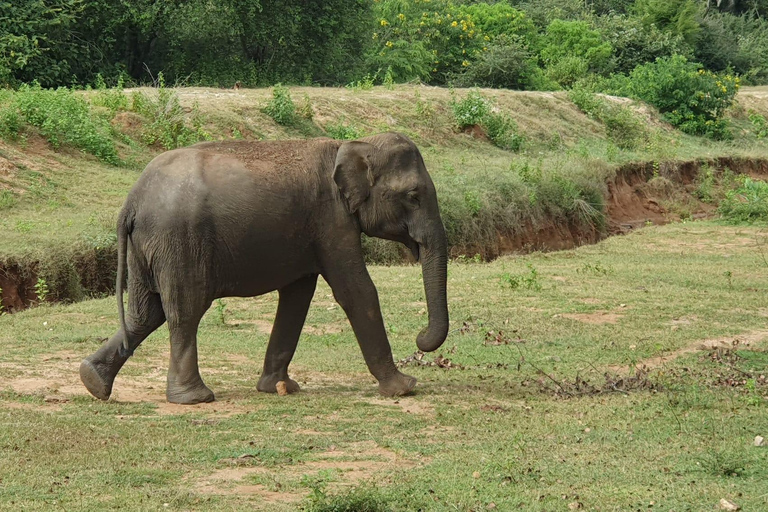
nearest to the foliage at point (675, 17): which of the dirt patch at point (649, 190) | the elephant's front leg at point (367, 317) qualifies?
the dirt patch at point (649, 190)

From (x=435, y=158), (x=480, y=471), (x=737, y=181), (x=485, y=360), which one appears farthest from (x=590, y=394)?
(x=737, y=181)

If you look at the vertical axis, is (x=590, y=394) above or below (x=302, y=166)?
below

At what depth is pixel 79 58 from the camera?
27.4 meters

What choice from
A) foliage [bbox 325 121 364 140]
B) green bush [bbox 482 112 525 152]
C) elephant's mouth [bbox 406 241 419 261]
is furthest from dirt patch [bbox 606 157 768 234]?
elephant's mouth [bbox 406 241 419 261]

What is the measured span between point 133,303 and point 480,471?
369 centimetres

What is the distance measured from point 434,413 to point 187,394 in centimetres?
202

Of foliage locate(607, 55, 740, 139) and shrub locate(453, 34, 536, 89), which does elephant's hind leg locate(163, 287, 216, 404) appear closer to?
foliage locate(607, 55, 740, 139)

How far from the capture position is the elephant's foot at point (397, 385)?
9.49m

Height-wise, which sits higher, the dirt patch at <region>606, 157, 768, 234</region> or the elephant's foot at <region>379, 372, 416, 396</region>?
the elephant's foot at <region>379, 372, 416, 396</region>

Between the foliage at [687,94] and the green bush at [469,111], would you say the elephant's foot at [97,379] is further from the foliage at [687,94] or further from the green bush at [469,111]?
the foliage at [687,94]

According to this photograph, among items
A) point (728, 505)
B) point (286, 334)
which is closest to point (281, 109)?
point (286, 334)

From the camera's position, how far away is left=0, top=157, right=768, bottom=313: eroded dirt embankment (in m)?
14.1

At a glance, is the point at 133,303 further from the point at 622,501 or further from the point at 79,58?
the point at 79,58

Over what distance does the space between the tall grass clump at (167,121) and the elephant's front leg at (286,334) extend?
10687mm
